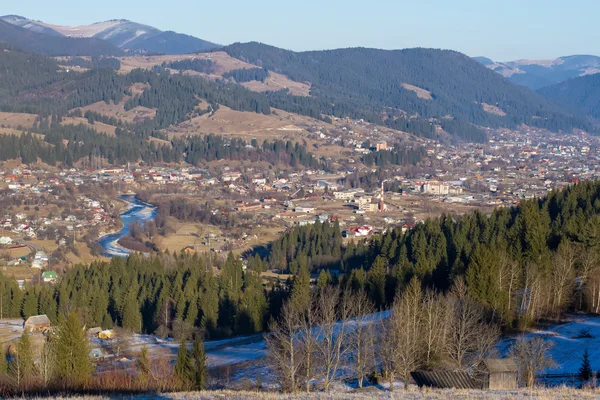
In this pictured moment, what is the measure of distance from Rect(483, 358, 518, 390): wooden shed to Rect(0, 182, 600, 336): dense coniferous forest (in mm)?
7549

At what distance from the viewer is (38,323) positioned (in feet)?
110

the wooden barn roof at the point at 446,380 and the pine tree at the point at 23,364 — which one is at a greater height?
the wooden barn roof at the point at 446,380

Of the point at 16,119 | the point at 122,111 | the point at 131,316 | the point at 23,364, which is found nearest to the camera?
the point at 23,364

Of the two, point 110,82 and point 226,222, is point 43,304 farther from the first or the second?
point 110,82

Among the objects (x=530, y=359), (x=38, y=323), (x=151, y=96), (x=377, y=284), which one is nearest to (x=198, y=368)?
(x=530, y=359)

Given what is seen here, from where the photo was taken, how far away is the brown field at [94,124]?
123m

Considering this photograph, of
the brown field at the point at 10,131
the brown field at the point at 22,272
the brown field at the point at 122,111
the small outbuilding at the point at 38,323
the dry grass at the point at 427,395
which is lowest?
the brown field at the point at 22,272

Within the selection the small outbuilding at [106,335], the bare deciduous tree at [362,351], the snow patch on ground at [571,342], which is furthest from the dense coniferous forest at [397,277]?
the bare deciduous tree at [362,351]

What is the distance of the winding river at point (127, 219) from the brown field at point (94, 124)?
39745mm

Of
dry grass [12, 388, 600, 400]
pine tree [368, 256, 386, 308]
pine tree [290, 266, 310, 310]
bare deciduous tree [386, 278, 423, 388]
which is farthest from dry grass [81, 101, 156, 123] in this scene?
dry grass [12, 388, 600, 400]

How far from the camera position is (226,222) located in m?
67.0

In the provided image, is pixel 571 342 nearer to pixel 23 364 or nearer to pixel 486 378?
pixel 486 378

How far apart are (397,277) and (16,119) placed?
101 m

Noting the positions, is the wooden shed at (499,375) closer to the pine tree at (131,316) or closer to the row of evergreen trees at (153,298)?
the row of evergreen trees at (153,298)
